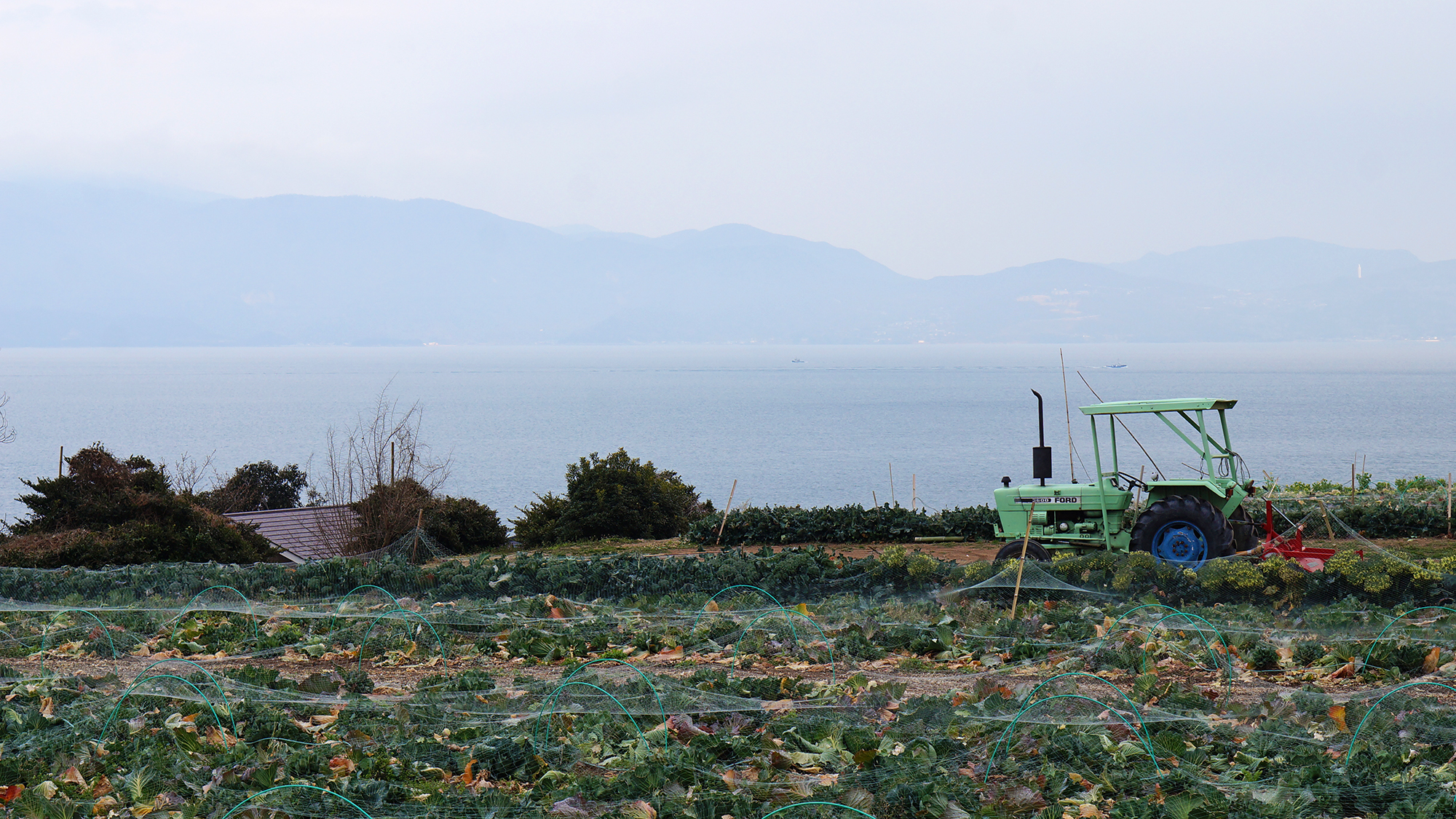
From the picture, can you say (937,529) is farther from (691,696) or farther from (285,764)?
(285,764)

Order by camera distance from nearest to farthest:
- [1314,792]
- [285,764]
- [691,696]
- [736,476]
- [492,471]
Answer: [1314,792]
[285,764]
[691,696]
[736,476]
[492,471]

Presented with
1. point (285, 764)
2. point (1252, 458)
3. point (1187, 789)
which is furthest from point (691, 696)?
point (1252, 458)

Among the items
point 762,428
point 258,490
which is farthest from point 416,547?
point 762,428

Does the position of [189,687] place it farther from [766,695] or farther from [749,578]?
[749,578]

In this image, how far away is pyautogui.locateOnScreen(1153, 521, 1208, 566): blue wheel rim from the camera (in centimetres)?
1249

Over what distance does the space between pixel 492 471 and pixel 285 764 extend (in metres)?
71.4

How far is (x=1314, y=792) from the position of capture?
5.41 metres

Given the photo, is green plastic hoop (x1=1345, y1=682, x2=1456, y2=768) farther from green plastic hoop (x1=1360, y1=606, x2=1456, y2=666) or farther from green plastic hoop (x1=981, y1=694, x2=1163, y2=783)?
green plastic hoop (x1=1360, y1=606, x2=1456, y2=666)

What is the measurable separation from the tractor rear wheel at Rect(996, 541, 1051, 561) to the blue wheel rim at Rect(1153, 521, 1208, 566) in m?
1.23

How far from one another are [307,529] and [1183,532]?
20.0m

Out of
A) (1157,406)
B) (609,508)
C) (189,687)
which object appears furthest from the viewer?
(609,508)

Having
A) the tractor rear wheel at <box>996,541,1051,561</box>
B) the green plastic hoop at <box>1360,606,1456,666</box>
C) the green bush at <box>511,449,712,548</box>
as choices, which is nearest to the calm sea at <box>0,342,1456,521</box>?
the green bush at <box>511,449,712,548</box>

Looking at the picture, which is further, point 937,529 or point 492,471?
point 492,471

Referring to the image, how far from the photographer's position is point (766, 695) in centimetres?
777
